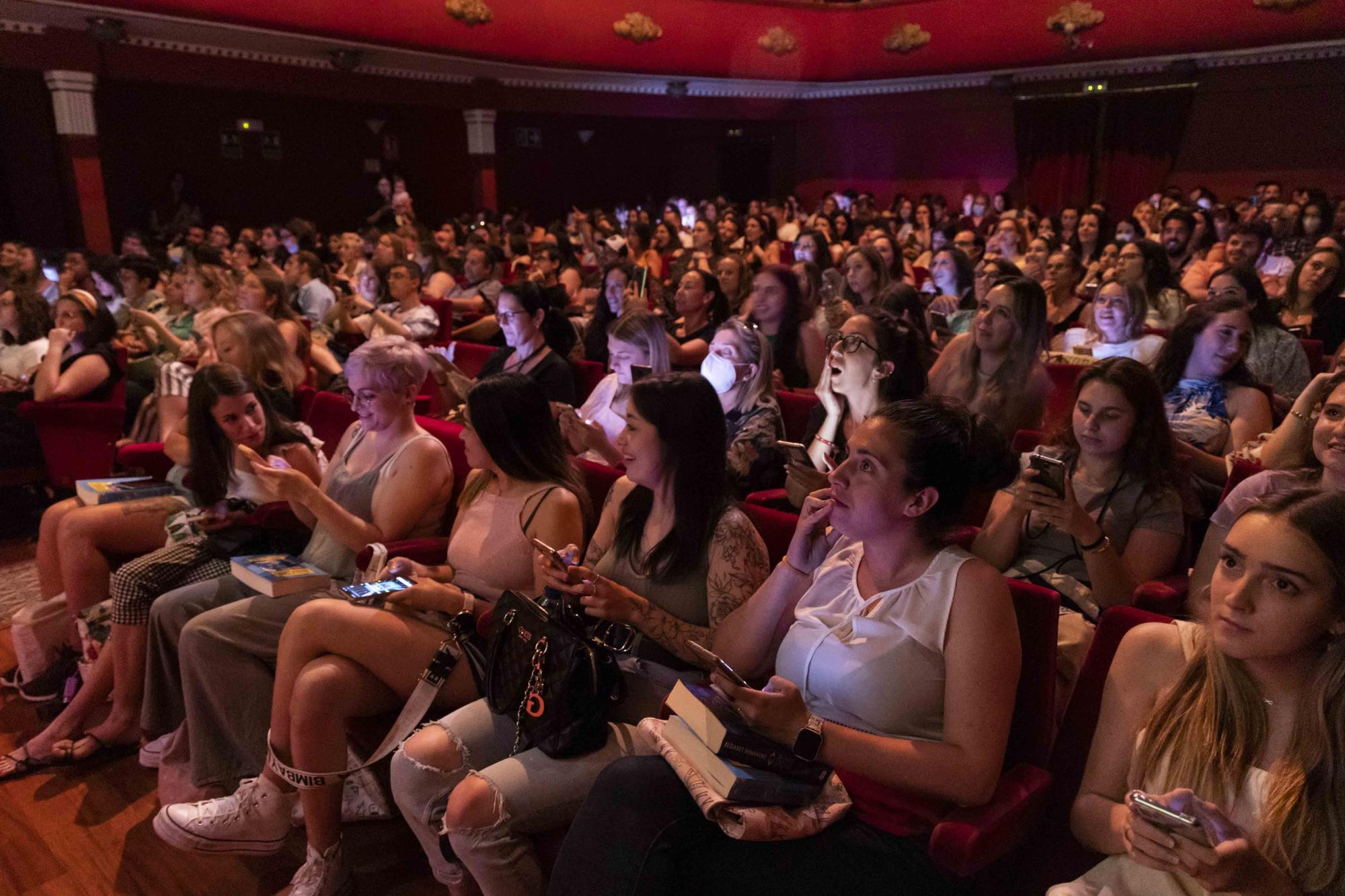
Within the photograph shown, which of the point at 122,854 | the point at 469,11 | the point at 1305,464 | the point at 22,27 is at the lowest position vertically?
the point at 122,854

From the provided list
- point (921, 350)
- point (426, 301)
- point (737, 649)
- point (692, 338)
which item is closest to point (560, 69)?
point (426, 301)

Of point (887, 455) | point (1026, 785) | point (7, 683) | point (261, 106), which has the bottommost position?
point (7, 683)

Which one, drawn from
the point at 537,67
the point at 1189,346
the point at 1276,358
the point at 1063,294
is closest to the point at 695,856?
the point at 1189,346

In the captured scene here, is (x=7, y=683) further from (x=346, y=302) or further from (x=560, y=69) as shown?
(x=560, y=69)

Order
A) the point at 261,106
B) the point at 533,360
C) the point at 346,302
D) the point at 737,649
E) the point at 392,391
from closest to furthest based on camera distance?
the point at 737,649, the point at 392,391, the point at 533,360, the point at 346,302, the point at 261,106

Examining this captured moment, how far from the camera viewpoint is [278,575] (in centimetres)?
240

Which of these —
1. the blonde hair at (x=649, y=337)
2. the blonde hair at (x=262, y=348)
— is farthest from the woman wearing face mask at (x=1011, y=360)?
the blonde hair at (x=262, y=348)

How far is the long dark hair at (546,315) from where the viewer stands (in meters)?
3.80

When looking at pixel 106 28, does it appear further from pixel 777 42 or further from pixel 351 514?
pixel 777 42

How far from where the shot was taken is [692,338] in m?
4.50

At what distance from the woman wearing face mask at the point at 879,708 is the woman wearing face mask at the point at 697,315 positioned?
2595 mm

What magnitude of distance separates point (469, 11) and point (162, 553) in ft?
31.9

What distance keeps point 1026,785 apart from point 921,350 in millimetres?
1489

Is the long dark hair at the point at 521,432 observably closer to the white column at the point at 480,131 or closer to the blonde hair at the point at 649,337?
the blonde hair at the point at 649,337
